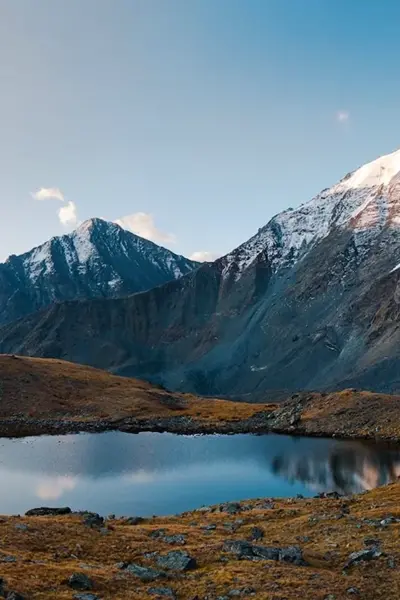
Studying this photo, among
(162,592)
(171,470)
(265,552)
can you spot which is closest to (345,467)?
(171,470)

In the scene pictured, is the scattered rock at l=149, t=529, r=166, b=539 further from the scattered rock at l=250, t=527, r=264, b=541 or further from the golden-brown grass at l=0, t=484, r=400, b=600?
the scattered rock at l=250, t=527, r=264, b=541

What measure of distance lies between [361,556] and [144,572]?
1234 centimetres

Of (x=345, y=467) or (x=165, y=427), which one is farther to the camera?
(x=165, y=427)

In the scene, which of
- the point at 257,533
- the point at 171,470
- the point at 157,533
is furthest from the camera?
the point at 171,470

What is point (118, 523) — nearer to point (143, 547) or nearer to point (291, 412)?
point (143, 547)

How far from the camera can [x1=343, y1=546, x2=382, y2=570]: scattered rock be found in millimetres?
31922

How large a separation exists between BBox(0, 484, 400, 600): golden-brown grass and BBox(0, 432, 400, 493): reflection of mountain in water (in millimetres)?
32101

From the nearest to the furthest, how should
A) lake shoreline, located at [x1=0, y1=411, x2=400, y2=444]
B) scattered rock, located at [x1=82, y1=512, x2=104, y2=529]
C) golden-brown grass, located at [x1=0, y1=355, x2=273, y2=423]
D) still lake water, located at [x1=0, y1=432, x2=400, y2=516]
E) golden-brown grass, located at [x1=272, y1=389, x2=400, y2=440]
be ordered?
scattered rock, located at [x1=82, y1=512, x2=104, y2=529], still lake water, located at [x1=0, y1=432, x2=400, y2=516], golden-brown grass, located at [x1=272, y1=389, x2=400, y2=440], lake shoreline, located at [x1=0, y1=411, x2=400, y2=444], golden-brown grass, located at [x1=0, y1=355, x2=273, y2=423]

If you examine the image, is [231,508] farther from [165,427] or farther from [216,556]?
[165,427]

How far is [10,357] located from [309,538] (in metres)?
142

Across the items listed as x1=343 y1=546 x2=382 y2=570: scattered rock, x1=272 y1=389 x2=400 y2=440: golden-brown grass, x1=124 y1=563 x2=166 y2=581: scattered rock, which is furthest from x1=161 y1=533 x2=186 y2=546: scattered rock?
x1=272 y1=389 x2=400 y2=440: golden-brown grass

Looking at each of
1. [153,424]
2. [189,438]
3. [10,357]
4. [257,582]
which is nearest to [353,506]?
[257,582]

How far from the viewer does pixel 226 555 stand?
33656 millimetres

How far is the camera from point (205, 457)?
97875 millimetres
